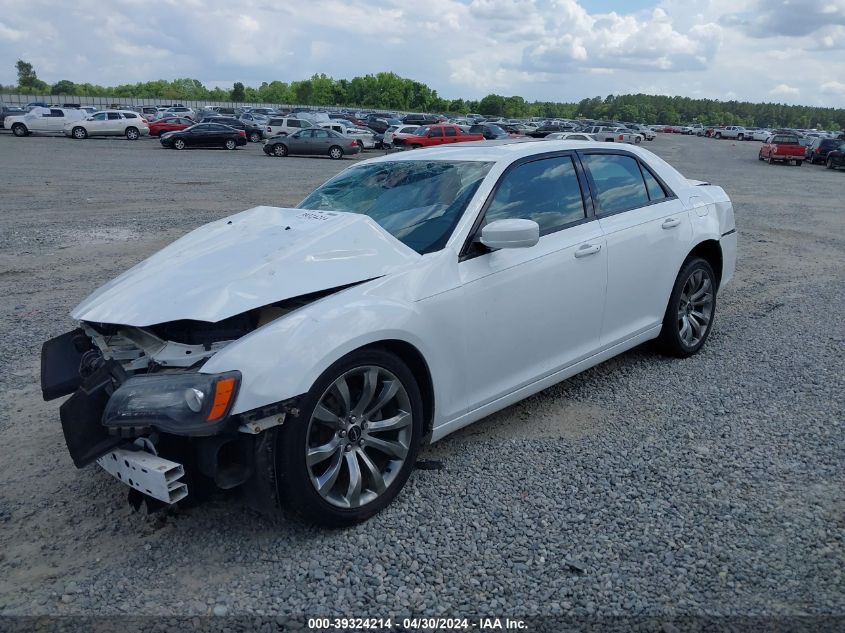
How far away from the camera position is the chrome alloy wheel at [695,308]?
5406 millimetres

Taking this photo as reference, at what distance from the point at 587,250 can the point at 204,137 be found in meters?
32.3

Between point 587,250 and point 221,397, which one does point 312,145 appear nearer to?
point 587,250

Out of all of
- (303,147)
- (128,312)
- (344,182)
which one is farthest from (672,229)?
→ (303,147)

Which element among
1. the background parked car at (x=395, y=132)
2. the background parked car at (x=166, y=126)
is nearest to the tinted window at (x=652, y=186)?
the background parked car at (x=395, y=132)

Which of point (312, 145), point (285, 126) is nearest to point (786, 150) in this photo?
point (312, 145)

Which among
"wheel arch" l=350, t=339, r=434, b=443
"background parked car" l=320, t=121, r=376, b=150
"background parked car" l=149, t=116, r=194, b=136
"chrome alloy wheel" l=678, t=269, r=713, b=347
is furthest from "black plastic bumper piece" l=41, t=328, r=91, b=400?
"background parked car" l=149, t=116, r=194, b=136

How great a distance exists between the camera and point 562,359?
14.0 feet

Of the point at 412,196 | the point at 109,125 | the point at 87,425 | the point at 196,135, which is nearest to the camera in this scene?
the point at 87,425

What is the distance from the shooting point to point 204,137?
33.5m

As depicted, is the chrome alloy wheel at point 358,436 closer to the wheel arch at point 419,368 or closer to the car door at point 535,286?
the wheel arch at point 419,368

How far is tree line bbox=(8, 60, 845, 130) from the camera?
145m

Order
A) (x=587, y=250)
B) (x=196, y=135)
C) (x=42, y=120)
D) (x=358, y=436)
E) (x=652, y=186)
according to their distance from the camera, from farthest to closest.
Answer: (x=42, y=120) → (x=196, y=135) → (x=652, y=186) → (x=587, y=250) → (x=358, y=436)

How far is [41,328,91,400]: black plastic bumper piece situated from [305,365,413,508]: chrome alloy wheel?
133 centimetres

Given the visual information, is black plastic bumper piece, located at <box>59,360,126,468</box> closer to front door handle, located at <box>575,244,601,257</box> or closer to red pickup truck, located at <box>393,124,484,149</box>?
front door handle, located at <box>575,244,601,257</box>
